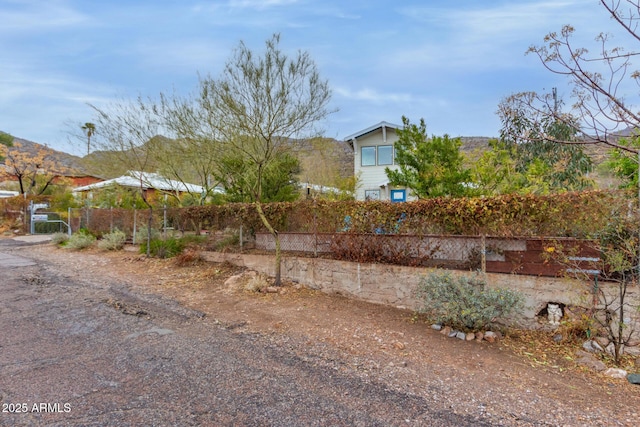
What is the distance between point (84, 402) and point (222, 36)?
7.46 meters

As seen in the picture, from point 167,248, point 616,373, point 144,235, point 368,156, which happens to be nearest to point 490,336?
point 616,373

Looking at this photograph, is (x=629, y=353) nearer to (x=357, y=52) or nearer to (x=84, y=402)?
(x=84, y=402)

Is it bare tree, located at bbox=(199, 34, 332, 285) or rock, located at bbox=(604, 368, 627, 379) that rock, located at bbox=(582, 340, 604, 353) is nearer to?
rock, located at bbox=(604, 368, 627, 379)

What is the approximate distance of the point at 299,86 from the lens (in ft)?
22.5

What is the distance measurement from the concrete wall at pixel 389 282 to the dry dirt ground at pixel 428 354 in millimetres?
215

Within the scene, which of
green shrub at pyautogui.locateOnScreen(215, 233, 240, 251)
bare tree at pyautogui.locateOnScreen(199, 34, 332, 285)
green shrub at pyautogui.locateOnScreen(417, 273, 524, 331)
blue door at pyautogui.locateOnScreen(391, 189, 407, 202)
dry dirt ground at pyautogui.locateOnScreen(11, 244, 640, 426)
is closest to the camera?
dry dirt ground at pyautogui.locateOnScreen(11, 244, 640, 426)

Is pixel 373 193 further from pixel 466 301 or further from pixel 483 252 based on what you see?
pixel 466 301

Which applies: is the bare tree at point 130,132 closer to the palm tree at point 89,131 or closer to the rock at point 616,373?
the palm tree at point 89,131

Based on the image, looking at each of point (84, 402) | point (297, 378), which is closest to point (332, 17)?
point (297, 378)

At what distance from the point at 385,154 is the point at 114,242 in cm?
1345

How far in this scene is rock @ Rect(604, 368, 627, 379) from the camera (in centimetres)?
340

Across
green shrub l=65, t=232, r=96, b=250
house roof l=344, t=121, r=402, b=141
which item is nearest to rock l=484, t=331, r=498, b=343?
green shrub l=65, t=232, r=96, b=250

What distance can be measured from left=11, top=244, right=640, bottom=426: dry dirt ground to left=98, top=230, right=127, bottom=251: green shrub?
17.3 ft

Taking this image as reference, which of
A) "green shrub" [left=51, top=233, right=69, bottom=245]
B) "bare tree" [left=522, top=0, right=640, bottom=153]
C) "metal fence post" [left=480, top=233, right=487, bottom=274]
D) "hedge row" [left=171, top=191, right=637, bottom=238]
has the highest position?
"bare tree" [left=522, top=0, right=640, bottom=153]
